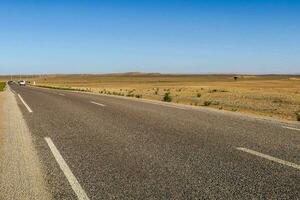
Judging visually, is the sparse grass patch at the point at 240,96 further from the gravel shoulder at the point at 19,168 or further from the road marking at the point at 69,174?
the road marking at the point at 69,174

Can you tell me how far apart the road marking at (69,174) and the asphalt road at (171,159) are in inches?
0.5

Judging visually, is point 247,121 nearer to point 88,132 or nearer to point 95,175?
point 88,132

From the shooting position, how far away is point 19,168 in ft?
23.0

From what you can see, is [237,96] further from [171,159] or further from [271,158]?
[171,159]

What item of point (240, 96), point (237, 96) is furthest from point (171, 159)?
point (237, 96)

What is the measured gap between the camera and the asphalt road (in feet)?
18.1

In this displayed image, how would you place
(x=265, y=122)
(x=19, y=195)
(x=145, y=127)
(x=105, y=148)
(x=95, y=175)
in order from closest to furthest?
(x=19, y=195), (x=95, y=175), (x=105, y=148), (x=145, y=127), (x=265, y=122)

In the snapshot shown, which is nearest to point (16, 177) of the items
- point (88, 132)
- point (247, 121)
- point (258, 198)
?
point (258, 198)

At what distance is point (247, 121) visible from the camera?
1320 cm

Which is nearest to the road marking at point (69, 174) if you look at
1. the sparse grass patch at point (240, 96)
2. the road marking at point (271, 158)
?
the road marking at point (271, 158)

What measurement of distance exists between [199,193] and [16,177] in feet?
9.23

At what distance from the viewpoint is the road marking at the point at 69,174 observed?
5402mm

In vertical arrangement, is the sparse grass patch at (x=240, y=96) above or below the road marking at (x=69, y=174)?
below

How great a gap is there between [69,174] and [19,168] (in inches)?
42.7
